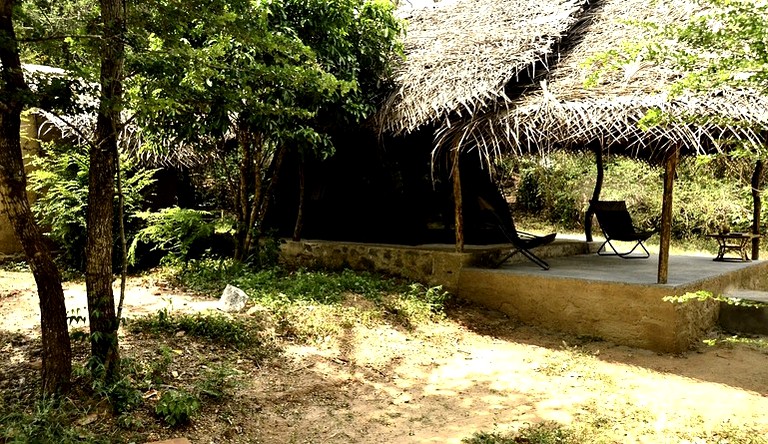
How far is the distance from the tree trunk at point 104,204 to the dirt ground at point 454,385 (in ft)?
2.13

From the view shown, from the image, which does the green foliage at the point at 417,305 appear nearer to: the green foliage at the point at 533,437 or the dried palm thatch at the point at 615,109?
the dried palm thatch at the point at 615,109

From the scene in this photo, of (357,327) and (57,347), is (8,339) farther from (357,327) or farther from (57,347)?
(357,327)

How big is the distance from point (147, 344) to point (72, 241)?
3.63 m

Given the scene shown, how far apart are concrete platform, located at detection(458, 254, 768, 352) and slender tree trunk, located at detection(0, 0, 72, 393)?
4.35 metres

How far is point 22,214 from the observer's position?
10.0 feet

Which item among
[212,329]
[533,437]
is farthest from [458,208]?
[533,437]

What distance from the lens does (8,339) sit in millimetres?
4262

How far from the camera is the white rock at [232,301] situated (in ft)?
17.4

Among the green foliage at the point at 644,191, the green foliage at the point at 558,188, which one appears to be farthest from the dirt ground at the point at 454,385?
the green foliage at the point at 558,188

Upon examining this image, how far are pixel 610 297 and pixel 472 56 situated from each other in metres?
3.29

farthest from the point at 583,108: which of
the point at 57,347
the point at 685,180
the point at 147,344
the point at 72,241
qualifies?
the point at 685,180

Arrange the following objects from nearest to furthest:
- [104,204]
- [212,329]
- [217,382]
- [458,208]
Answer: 1. [104,204]
2. [217,382]
3. [212,329]
4. [458,208]

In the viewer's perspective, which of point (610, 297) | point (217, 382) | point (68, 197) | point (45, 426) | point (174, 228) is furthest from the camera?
point (174, 228)

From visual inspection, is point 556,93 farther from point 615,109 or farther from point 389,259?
point 389,259
